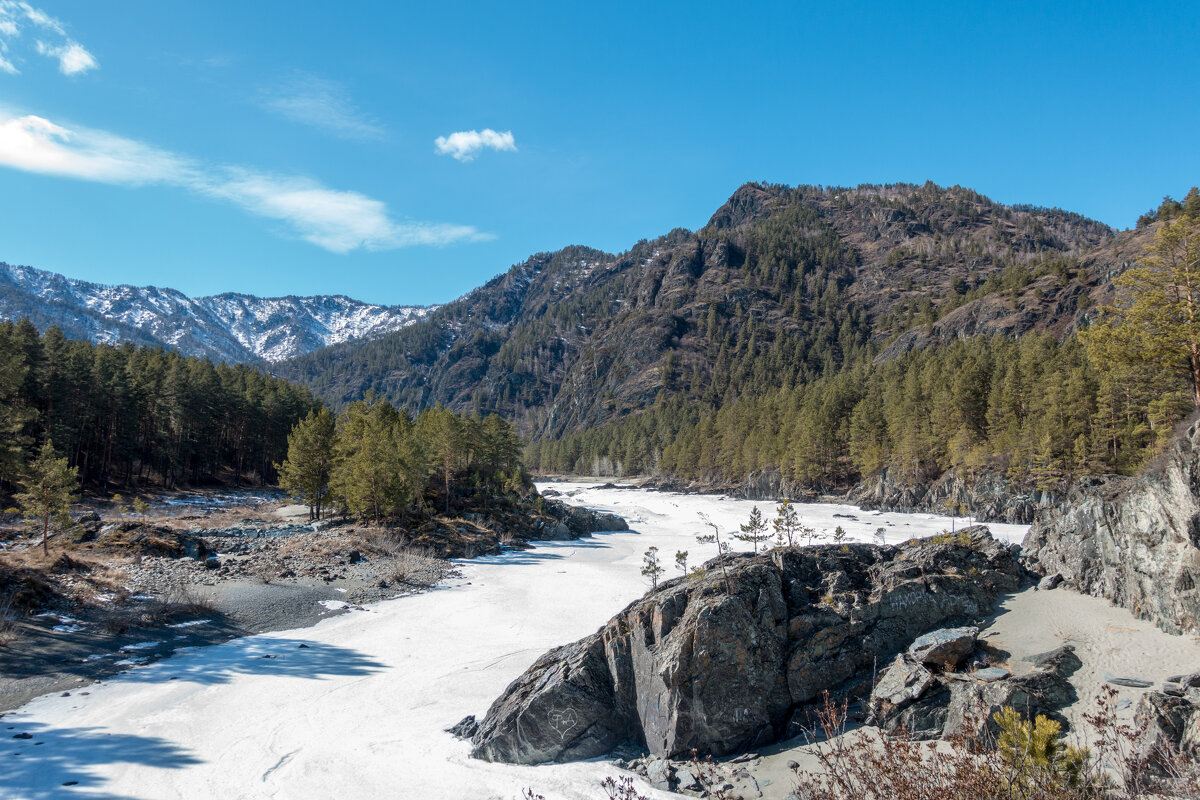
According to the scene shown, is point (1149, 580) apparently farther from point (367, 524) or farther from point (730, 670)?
point (367, 524)

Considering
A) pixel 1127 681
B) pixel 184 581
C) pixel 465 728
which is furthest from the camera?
pixel 184 581

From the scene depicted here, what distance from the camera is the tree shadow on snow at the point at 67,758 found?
9781 millimetres

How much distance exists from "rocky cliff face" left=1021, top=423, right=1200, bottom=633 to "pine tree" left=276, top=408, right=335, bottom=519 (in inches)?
1665

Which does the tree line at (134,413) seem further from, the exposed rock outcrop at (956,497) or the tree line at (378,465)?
the exposed rock outcrop at (956,497)

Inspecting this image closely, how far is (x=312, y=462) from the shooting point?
138 feet

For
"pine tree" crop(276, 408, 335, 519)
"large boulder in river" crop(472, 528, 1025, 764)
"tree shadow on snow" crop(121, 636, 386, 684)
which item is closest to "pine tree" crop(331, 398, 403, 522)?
"pine tree" crop(276, 408, 335, 519)

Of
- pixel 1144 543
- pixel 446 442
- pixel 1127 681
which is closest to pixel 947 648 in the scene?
pixel 1127 681

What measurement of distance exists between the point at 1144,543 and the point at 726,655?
8.63m

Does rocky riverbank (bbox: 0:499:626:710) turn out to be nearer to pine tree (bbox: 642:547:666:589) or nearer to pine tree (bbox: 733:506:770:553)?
pine tree (bbox: 642:547:666:589)

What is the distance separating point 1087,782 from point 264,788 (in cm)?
1250

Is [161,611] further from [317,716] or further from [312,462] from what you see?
[312,462]

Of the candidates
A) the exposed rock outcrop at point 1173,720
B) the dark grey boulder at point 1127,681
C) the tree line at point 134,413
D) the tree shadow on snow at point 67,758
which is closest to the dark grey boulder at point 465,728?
the tree shadow on snow at point 67,758

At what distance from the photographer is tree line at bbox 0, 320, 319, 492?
135ft

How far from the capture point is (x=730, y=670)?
10.9 metres
